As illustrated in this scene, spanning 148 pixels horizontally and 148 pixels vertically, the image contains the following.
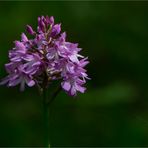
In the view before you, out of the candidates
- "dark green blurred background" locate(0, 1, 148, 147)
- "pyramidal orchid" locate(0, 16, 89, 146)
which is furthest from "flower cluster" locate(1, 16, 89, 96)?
"dark green blurred background" locate(0, 1, 148, 147)

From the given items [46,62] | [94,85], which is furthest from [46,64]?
[94,85]

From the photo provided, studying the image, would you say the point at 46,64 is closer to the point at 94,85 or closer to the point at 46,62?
the point at 46,62

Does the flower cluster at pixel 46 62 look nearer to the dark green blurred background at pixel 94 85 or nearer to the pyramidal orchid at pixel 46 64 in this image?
the pyramidal orchid at pixel 46 64

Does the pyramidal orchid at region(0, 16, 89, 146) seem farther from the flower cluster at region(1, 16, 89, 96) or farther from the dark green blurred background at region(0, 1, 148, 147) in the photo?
the dark green blurred background at region(0, 1, 148, 147)

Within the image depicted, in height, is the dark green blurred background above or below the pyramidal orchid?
above

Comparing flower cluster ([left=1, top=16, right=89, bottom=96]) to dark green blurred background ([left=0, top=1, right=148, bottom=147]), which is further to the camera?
dark green blurred background ([left=0, top=1, right=148, bottom=147])

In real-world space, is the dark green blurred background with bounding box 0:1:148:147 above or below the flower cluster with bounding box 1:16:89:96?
above

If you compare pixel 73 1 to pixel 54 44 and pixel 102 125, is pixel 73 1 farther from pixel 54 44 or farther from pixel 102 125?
pixel 54 44
